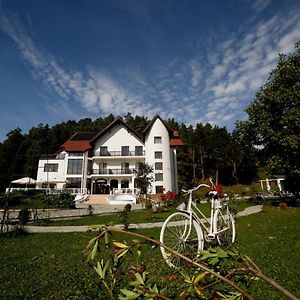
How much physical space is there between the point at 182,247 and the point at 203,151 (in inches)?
2549

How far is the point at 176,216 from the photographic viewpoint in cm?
544

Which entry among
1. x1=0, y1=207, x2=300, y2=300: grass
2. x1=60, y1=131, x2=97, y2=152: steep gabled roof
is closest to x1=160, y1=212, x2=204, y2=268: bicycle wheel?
x1=0, y1=207, x2=300, y2=300: grass

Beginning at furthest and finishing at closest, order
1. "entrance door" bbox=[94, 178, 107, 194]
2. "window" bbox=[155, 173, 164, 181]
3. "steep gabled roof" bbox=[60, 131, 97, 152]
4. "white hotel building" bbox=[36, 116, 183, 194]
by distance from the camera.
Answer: "steep gabled roof" bbox=[60, 131, 97, 152] → "entrance door" bbox=[94, 178, 107, 194] → "white hotel building" bbox=[36, 116, 183, 194] → "window" bbox=[155, 173, 164, 181]

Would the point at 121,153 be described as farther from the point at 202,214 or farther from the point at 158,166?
the point at 202,214

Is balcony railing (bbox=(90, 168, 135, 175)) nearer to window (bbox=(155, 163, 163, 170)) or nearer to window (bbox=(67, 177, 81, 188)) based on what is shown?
window (bbox=(67, 177, 81, 188))

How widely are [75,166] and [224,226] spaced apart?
40.4 meters

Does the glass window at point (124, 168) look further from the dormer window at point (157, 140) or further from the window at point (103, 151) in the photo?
the dormer window at point (157, 140)

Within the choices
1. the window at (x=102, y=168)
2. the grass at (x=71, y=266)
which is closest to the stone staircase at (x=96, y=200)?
the window at (x=102, y=168)

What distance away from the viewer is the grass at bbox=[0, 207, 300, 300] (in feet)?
13.6

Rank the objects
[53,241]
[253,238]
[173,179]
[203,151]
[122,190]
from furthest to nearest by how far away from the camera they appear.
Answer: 1. [203,151]
2. [173,179]
3. [122,190]
4. [53,241]
5. [253,238]

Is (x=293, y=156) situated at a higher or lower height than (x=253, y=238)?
higher

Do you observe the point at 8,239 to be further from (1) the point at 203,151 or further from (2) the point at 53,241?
(1) the point at 203,151

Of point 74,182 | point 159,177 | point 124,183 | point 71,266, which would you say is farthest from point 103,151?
point 71,266

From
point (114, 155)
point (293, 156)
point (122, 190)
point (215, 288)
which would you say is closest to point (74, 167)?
point (114, 155)
